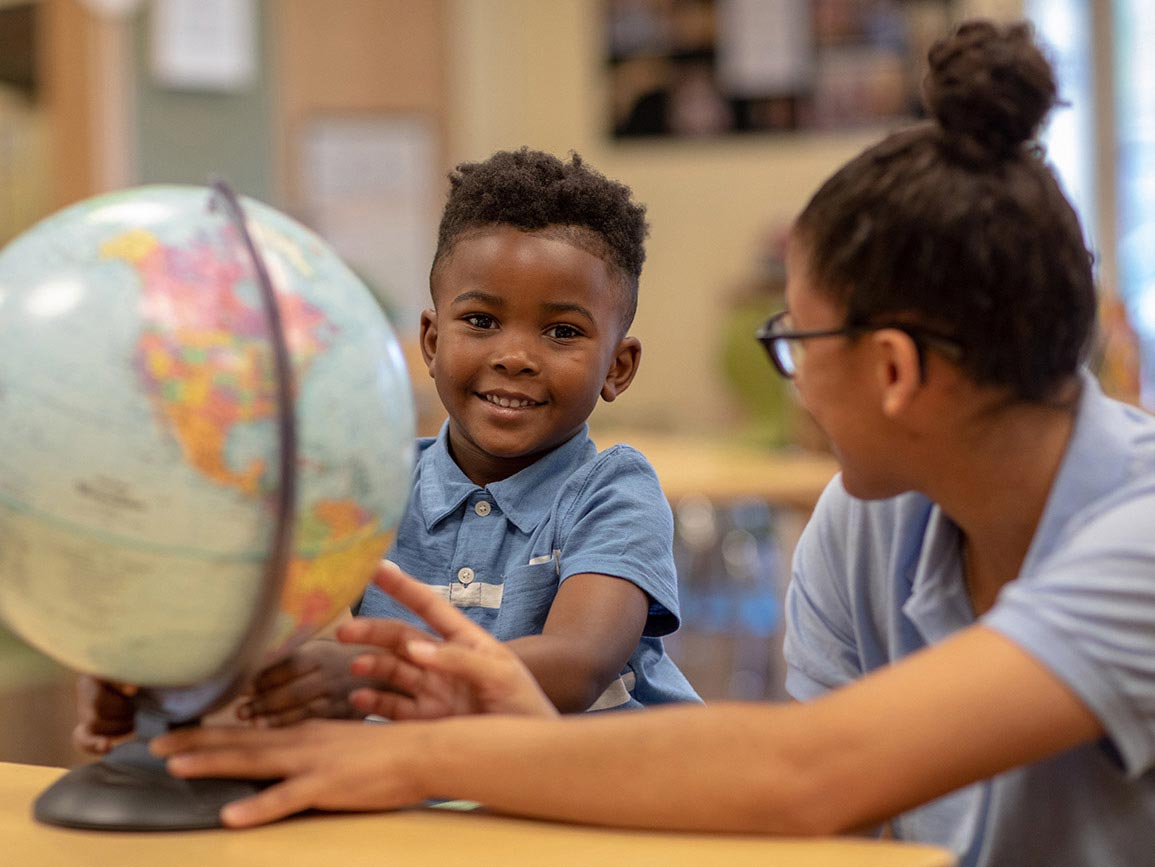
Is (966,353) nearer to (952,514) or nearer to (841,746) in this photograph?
(952,514)

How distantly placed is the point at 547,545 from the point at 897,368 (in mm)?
458

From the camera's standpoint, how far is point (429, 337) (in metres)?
1.62

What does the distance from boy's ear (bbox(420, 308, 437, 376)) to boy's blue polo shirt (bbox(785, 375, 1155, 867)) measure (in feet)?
1.52

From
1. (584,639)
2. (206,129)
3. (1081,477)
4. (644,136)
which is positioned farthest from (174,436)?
(644,136)

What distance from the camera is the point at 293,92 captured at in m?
5.04

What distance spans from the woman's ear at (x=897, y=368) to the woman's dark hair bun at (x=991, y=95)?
0.47 feet

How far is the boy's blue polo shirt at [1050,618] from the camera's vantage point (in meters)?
0.99

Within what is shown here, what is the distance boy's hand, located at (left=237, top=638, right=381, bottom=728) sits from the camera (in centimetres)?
116

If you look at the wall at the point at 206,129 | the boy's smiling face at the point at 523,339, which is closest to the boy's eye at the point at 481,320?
the boy's smiling face at the point at 523,339

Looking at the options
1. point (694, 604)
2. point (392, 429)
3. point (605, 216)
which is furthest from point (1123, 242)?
point (392, 429)

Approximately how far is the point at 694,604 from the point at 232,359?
4.32m

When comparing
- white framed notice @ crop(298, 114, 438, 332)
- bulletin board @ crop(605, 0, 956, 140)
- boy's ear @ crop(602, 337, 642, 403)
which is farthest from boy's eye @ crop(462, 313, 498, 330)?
bulletin board @ crop(605, 0, 956, 140)

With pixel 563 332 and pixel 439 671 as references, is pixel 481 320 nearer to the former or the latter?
pixel 563 332

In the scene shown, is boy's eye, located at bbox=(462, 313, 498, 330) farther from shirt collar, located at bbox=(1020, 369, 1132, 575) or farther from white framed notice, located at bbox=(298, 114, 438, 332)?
white framed notice, located at bbox=(298, 114, 438, 332)
